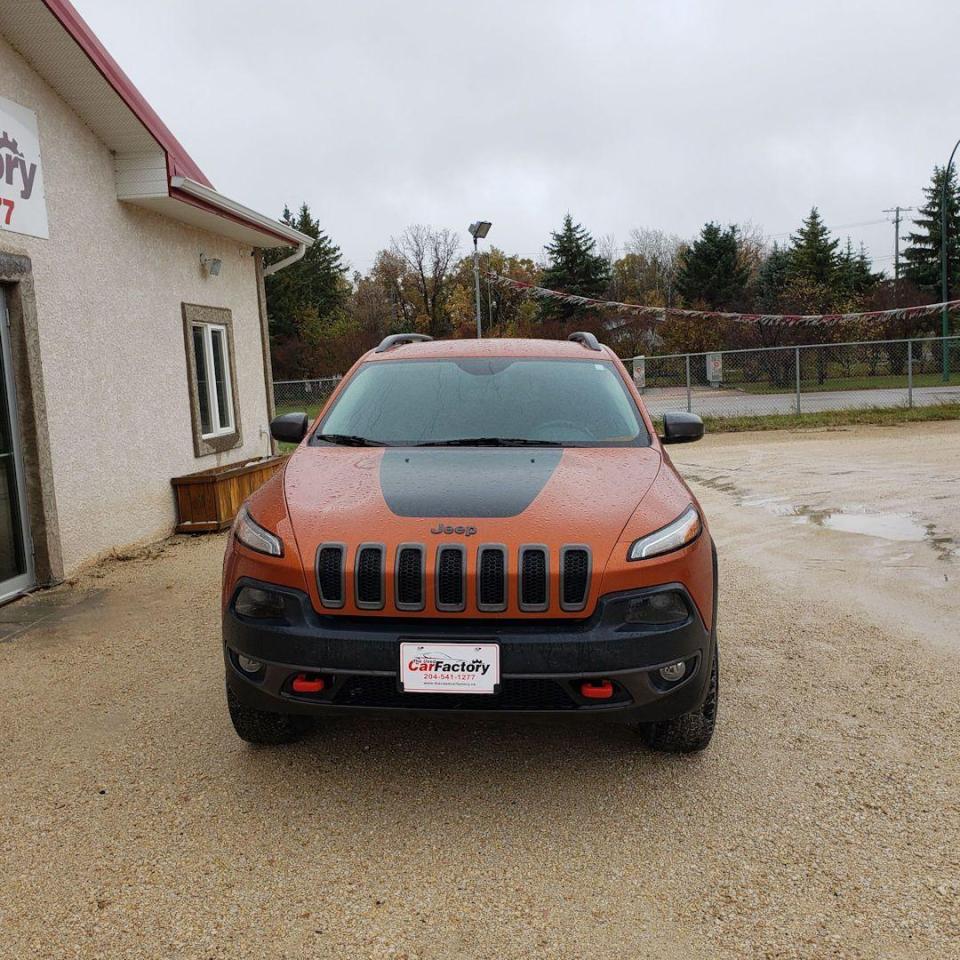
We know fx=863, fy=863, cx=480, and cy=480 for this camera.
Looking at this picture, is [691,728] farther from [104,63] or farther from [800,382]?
[800,382]

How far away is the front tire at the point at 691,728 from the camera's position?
3381 millimetres

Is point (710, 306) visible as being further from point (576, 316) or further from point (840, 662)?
point (840, 662)

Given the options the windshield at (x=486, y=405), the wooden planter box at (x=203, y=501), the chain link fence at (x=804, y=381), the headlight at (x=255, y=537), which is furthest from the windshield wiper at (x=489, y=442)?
the chain link fence at (x=804, y=381)

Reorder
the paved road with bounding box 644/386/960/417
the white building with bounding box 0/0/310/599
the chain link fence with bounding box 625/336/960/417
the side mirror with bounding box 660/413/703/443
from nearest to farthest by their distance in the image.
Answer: the side mirror with bounding box 660/413/703/443 → the white building with bounding box 0/0/310/599 → the paved road with bounding box 644/386/960/417 → the chain link fence with bounding box 625/336/960/417

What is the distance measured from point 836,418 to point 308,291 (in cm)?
3888

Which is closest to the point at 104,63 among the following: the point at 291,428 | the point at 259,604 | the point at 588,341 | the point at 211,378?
the point at 211,378

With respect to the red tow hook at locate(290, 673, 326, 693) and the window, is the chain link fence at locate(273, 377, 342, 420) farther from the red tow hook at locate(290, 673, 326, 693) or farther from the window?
the red tow hook at locate(290, 673, 326, 693)

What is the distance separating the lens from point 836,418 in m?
19.0

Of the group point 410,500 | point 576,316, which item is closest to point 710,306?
point 576,316

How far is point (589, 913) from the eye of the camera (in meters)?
2.54

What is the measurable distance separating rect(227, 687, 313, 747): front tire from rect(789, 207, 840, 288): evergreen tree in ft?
159

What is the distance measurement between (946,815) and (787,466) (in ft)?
33.1

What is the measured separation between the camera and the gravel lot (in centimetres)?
247

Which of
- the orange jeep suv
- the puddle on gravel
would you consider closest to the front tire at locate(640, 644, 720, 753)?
the orange jeep suv
